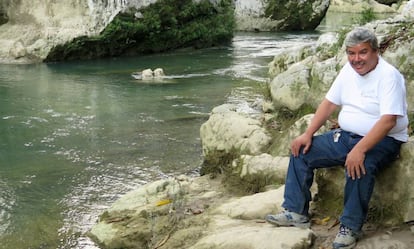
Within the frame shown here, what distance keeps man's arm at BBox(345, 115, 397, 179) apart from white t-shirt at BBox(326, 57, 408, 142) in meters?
0.06

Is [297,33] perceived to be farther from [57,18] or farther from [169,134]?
[169,134]

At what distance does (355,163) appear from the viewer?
394cm

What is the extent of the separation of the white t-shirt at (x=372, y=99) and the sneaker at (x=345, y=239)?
0.65 m

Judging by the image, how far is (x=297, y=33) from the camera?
2778cm

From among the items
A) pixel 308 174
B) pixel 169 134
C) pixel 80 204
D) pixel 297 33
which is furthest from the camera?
pixel 297 33

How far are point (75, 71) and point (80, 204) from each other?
35.6 ft

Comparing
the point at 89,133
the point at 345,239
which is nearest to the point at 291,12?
the point at 89,133

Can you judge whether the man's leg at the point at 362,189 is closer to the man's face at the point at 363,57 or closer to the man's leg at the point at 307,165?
the man's leg at the point at 307,165

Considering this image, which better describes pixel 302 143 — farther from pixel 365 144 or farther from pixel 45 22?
pixel 45 22

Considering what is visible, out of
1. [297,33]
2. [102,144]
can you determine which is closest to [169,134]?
[102,144]

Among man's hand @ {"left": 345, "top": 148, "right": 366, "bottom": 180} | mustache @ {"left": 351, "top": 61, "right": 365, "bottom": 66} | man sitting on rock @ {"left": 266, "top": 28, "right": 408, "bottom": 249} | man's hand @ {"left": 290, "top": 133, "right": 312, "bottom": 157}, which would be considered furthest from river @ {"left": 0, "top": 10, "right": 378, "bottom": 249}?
mustache @ {"left": 351, "top": 61, "right": 365, "bottom": 66}

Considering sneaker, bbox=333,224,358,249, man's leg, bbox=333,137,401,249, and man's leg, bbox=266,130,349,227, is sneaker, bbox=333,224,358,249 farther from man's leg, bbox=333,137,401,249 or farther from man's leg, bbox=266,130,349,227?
man's leg, bbox=266,130,349,227

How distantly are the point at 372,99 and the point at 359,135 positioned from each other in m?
0.26

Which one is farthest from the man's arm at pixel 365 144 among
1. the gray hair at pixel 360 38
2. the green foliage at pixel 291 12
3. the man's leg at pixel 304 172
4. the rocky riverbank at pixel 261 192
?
the green foliage at pixel 291 12
